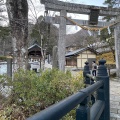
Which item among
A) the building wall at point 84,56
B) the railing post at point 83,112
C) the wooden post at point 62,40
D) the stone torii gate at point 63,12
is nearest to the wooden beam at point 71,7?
the stone torii gate at point 63,12

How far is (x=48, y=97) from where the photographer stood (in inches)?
125

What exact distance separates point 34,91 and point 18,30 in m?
2.47

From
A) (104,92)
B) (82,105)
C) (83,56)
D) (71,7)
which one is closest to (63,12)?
(71,7)

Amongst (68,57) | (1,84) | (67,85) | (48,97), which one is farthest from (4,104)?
(68,57)

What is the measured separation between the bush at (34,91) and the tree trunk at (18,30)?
4.68 feet

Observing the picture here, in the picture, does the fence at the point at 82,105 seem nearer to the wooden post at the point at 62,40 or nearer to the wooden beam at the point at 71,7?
the wooden post at the point at 62,40

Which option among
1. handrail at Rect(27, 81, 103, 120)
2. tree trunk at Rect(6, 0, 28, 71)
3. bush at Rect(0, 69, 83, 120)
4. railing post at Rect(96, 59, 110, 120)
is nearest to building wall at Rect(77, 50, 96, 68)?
tree trunk at Rect(6, 0, 28, 71)

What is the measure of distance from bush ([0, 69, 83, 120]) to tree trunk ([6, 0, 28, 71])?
1.43 m

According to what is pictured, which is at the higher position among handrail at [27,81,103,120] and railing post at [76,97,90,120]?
handrail at [27,81,103,120]

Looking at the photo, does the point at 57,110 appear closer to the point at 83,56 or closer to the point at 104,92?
the point at 104,92

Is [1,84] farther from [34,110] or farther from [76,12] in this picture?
[76,12]

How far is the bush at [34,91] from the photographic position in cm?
310

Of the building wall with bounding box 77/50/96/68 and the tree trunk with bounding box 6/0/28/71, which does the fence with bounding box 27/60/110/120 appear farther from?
the building wall with bounding box 77/50/96/68

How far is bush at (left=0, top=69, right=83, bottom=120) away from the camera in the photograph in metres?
3.10
